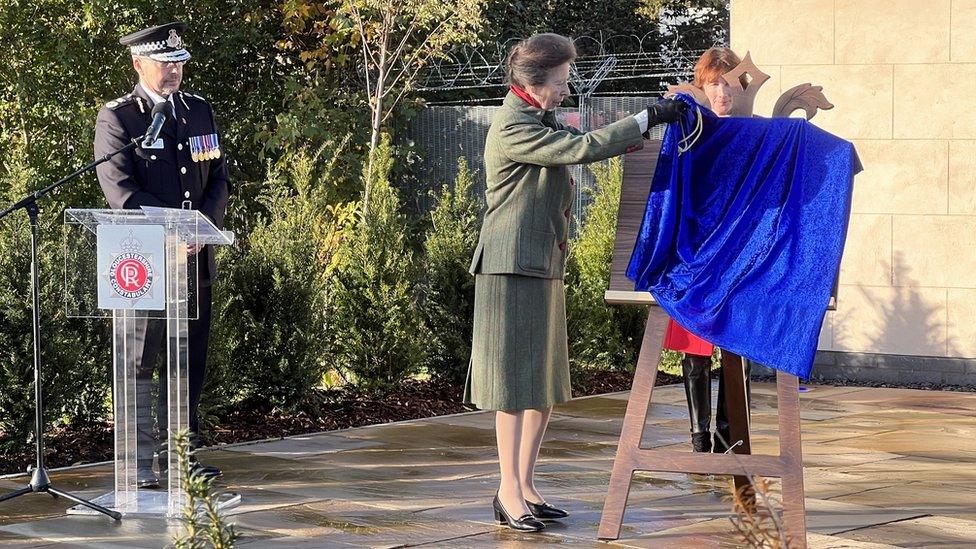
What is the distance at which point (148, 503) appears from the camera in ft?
20.3

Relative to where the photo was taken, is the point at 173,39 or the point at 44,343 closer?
the point at 173,39

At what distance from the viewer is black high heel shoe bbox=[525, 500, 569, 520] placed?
235 inches

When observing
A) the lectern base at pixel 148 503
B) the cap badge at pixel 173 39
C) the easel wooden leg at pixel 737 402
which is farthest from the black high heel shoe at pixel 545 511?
the cap badge at pixel 173 39

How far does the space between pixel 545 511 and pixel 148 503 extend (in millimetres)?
1769

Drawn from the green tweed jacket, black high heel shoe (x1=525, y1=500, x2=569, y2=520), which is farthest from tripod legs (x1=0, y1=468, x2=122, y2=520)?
the green tweed jacket

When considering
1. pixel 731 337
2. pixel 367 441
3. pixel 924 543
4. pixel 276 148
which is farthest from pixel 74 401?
pixel 276 148

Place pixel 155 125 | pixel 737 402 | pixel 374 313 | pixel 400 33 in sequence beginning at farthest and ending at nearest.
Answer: pixel 400 33 < pixel 374 313 < pixel 737 402 < pixel 155 125

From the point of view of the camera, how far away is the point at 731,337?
5535 millimetres

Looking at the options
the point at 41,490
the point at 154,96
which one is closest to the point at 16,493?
the point at 41,490

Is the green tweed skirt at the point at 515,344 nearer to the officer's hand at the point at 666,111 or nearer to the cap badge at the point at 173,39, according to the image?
the officer's hand at the point at 666,111

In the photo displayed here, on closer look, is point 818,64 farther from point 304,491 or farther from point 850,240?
point 304,491

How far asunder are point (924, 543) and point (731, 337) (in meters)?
1.12

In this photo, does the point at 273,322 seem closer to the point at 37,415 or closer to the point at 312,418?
the point at 312,418

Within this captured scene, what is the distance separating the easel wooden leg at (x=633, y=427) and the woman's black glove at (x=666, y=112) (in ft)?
2.58
